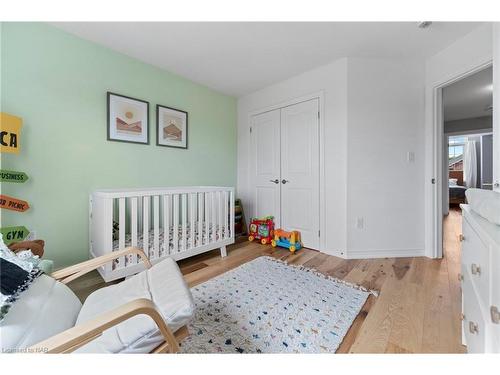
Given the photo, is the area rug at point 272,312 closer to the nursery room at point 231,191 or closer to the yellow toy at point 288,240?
the nursery room at point 231,191

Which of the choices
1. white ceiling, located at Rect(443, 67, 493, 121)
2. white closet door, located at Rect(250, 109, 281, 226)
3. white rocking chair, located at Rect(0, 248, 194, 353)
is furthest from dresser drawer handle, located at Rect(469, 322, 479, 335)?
white ceiling, located at Rect(443, 67, 493, 121)

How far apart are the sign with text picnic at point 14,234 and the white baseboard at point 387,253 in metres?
2.99

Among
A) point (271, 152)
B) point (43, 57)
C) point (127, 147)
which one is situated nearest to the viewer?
point (43, 57)

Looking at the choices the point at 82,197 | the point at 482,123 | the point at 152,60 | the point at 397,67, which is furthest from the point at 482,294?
the point at 482,123

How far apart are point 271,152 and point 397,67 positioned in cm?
176

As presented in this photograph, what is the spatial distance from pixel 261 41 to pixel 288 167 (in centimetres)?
152

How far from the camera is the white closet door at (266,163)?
120 inches

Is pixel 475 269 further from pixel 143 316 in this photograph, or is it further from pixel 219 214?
pixel 219 214

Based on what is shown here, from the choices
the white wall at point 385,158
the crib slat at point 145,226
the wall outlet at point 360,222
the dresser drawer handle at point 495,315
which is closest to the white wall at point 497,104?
the dresser drawer handle at point 495,315

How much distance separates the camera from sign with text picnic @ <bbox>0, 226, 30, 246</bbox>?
1.48 meters

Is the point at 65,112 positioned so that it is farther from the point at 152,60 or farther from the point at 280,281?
the point at 280,281
